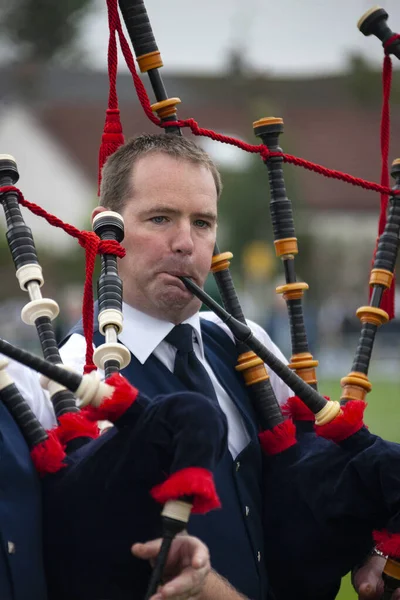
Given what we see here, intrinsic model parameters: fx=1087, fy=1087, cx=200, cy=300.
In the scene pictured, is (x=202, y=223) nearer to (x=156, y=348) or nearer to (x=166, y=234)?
(x=166, y=234)

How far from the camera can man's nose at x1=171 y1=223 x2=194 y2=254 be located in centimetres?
278

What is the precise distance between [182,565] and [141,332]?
85cm

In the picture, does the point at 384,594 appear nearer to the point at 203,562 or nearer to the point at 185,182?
the point at 203,562

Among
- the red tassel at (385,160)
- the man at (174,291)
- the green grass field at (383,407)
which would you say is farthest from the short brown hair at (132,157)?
the green grass field at (383,407)

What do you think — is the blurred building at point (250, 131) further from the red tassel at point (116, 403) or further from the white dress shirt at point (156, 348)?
the red tassel at point (116, 403)

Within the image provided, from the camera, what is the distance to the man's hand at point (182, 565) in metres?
2.05

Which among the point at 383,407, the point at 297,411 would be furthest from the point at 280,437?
the point at 383,407

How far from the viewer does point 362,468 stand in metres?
2.56

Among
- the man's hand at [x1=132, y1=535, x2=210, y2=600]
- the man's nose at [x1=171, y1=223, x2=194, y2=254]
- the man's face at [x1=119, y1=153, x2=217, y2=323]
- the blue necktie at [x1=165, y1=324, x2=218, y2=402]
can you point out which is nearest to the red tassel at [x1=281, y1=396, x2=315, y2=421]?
the blue necktie at [x1=165, y1=324, x2=218, y2=402]

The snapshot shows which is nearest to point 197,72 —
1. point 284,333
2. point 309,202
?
point 309,202

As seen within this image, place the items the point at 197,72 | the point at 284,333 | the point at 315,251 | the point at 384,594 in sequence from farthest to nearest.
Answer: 1. the point at 197,72
2. the point at 315,251
3. the point at 284,333
4. the point at 384,594

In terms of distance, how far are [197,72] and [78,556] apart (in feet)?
107

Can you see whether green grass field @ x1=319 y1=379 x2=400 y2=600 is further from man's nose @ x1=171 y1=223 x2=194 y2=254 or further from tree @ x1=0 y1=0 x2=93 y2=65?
tree @ x1=0 y1=0 x2=93 y2=65

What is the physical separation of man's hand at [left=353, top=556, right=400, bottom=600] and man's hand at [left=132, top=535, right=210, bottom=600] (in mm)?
745
